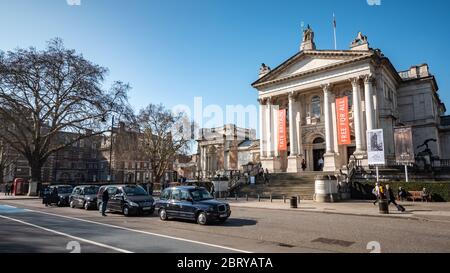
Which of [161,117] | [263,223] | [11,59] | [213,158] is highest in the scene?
[11,59]

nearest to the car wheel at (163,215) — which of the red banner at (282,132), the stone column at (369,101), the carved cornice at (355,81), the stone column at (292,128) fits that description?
the red banner at (282,132)

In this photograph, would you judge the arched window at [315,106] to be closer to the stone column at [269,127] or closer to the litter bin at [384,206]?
the stone column at [269,127]

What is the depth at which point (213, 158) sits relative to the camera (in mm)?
67812

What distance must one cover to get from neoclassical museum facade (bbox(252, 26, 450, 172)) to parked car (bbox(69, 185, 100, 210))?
2367cm

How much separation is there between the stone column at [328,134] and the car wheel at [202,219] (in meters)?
23.8

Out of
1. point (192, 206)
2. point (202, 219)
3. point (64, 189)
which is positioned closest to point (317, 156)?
point (192, 206)

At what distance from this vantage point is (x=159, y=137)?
49312 mm

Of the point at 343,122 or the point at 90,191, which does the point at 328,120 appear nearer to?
the point at 343,122

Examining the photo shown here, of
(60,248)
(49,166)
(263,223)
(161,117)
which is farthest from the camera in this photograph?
(49,166)

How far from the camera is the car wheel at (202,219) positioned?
41.0 feet

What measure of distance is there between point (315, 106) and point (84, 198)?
101 feet
